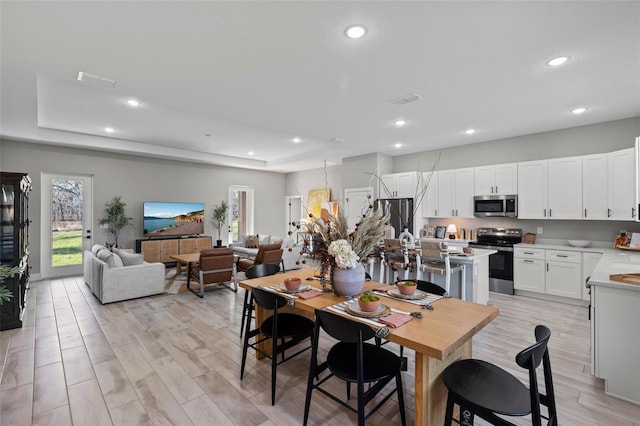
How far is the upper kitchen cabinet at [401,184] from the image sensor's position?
6621 mm

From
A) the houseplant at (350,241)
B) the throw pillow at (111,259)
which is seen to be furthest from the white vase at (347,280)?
the throw pillow at (111,259)

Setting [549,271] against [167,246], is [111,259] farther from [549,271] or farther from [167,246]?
[549,271]

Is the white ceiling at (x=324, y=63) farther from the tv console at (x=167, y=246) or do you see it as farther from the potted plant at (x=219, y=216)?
the potted plant at (x=219, y=216)

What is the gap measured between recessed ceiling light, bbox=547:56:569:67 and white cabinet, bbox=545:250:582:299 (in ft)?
9.86

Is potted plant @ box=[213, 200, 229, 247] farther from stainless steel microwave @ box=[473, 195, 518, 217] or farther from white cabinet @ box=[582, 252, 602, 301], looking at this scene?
white cabinet @ box=[582, 252, 602, 301]

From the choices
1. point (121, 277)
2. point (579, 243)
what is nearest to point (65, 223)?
point (121, 277)

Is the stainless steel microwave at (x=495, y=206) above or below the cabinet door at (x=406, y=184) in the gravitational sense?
below

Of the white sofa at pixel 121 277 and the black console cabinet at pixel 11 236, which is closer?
the black console cabinet at pixel 11 236

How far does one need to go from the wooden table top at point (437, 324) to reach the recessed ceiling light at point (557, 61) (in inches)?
96.1

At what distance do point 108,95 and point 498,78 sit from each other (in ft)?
15.5

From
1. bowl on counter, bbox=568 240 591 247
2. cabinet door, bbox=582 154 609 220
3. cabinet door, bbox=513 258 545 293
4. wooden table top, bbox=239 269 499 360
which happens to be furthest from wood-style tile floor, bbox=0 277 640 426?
cabinet door, bbox=582 154 609 220

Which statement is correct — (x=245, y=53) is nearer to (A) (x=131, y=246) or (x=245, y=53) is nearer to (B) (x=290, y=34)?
(B) (x=290, y=34)

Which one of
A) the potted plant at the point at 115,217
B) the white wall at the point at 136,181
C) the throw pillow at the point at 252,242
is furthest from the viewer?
the throw pillow at the point at 252,242

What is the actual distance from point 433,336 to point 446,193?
16.6 ft
